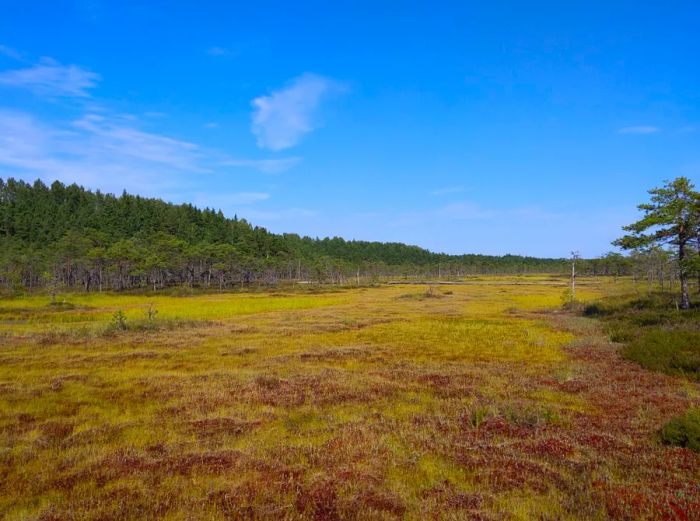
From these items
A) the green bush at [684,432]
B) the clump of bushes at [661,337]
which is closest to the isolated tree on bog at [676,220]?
the clump of bushes at [661,337]

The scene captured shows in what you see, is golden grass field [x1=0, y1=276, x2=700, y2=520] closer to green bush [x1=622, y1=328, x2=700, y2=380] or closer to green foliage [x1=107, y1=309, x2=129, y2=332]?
green bush [x1=622, y1=328, x2=700, y2=380]

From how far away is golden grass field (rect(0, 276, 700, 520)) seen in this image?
730cm

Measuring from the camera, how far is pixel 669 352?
19.0 m

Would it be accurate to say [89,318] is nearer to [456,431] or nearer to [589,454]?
[456,431]

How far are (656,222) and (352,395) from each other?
3314 cm

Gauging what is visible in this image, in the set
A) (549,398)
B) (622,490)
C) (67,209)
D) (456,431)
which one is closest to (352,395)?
(456,431)

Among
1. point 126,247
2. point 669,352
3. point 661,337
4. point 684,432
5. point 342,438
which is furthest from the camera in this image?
point 126,247

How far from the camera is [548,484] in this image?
7.88 m

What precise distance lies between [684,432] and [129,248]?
126815 millimetres

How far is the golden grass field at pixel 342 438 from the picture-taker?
7.30 m

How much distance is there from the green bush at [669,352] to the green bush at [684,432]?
789cm

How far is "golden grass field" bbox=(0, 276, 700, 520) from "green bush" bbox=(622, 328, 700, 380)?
956mm

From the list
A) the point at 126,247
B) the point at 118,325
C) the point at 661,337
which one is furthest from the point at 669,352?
the point at 126,247

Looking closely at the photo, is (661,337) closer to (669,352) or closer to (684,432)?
(669,352)
